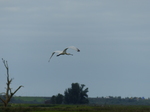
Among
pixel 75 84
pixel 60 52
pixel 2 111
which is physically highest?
pixel 75 84

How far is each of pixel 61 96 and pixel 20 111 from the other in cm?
5465

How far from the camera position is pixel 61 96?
327 ft

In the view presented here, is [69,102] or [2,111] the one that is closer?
[2,111]

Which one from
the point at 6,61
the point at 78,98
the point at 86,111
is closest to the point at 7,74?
the point at 6,61

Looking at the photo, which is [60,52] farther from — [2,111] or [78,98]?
[78,98]

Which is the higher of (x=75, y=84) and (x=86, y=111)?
(x=75, y=84)

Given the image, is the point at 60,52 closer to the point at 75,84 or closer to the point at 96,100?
the point at 75,84

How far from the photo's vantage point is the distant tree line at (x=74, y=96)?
9794cm

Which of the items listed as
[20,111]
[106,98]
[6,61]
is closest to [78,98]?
[6,61]

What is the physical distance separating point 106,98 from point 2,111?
118 metres

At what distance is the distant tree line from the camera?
9794cm

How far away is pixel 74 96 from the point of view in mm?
98500

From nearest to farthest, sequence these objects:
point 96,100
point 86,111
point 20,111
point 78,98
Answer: point 20,111 → point 86,111 → point 78,98 → point 96,100

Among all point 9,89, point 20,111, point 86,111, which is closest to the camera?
point 20,111
